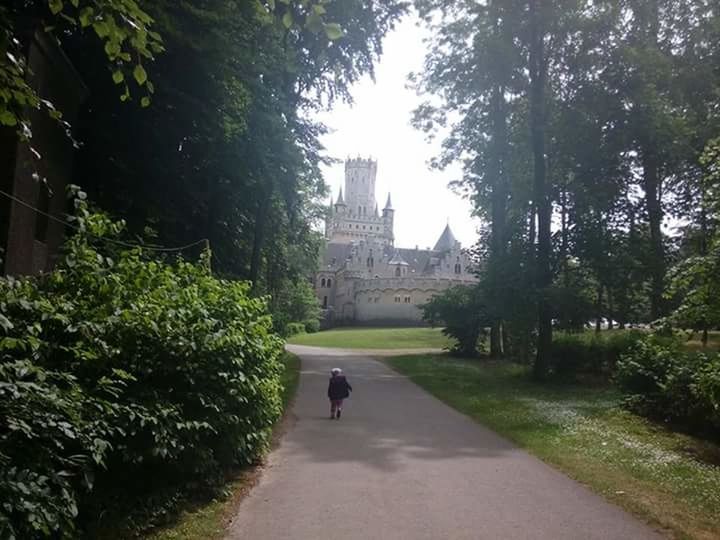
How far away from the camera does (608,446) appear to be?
11.6m

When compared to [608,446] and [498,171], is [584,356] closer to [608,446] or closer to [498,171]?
[498,171]


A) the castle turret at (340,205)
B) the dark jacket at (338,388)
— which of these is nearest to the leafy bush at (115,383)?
the dark jacket at (338,388)

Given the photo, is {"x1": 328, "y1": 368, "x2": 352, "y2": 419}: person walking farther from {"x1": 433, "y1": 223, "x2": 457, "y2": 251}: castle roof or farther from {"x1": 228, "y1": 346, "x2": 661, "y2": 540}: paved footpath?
{"x1": 433, "y1": 223, "x2": 457, "y2": 251}: castle roof

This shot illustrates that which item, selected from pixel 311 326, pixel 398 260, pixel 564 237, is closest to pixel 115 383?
pixel 564 237

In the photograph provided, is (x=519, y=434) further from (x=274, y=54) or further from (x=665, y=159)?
(x=665, y=159)

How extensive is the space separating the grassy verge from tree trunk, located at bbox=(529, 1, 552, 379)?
16539 mm

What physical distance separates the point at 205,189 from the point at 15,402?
14858 millimetres

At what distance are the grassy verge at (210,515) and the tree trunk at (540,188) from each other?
16.5 meters

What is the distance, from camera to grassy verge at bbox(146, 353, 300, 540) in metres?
6.18

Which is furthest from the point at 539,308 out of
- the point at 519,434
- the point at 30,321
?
the point at 30,321

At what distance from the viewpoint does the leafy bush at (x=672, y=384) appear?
12.2 meters

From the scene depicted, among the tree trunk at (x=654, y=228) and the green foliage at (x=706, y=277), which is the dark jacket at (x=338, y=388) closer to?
the green foliage at (x=706, y=277)

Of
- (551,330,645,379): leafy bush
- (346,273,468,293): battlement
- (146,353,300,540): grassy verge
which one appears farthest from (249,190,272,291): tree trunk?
(346,273,468,293): battlement

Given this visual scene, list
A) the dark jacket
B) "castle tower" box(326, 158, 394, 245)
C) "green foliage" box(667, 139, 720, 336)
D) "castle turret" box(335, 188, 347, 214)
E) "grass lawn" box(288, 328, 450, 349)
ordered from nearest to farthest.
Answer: "green foliage" box(667, 139, 720, 336) → the dark jacket → "grass lawn" box(288, 328, 450, 349) → "castle turret" box(335, 188, 347, 214) → "castle tower" box(326, 158, 394, 245)
